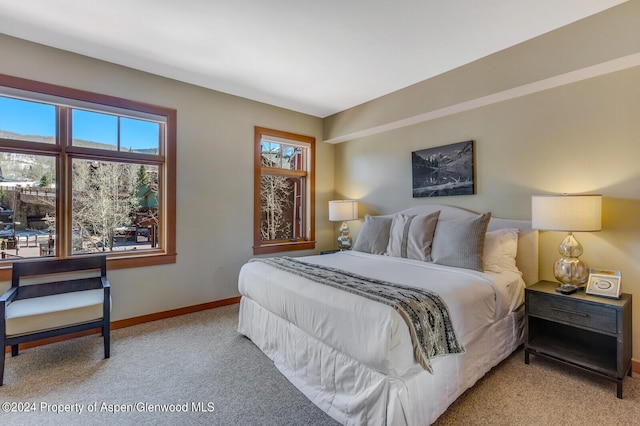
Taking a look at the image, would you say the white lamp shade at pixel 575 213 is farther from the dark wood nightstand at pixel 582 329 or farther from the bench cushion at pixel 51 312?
the bench cushion at pixel 51 312

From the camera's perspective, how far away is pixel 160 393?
1.97 meters

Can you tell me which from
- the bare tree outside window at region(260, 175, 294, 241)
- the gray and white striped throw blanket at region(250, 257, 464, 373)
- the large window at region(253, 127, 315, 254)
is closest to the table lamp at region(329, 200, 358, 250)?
the large window at region(253, 127, 315, 254)

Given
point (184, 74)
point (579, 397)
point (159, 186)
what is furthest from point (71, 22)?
point (579, 397)

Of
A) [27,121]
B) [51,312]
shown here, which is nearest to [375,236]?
[51,312]

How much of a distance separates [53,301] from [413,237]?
321 cm

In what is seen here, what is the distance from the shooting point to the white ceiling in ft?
7.04

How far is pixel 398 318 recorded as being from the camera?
1518mm

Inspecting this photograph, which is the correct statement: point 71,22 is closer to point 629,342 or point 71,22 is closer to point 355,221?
point 355,221

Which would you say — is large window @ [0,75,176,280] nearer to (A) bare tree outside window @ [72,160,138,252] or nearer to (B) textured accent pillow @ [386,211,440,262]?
(A) bare tree outside window @ [72,160,138,252]

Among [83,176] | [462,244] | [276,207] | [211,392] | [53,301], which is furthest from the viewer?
[276,207]

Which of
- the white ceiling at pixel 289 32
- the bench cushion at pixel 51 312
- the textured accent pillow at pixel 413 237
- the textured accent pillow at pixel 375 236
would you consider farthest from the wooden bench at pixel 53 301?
the textured accent pillow at pixel 413 237

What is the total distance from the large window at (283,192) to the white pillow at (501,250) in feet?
8.57

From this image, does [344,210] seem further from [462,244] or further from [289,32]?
[289,32]

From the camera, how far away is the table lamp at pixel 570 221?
7.04 ft
